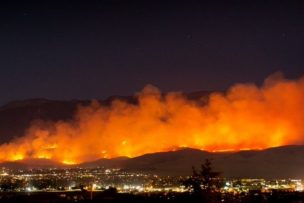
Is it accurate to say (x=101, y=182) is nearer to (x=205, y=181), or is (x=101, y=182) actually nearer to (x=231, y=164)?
(x=231, y=164)

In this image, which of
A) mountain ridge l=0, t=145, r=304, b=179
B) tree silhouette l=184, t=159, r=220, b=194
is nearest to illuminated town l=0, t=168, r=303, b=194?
mountain ridge l=0, t=145, r=304, b=179

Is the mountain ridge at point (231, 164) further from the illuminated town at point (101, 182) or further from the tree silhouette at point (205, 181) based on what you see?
the tree silhouette at point (205, 181)

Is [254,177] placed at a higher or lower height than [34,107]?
lower

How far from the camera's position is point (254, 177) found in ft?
348

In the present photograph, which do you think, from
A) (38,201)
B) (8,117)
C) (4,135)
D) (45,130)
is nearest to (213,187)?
(38,201)

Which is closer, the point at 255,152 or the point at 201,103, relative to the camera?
the point at 255,152

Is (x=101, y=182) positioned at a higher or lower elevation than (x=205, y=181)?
higher

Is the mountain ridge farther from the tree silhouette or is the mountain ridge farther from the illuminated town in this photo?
the tree silhouette

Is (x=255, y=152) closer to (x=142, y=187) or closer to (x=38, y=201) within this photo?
(x=142, y=187)

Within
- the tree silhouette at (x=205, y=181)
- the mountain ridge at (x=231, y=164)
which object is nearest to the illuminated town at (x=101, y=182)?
the mountain ridge at (x=231, y=164)

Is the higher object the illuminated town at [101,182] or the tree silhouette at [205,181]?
the illuminated town at [101,182]

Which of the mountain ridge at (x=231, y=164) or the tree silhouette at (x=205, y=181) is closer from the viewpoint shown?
the tree silhouette at (x=205, y=181)

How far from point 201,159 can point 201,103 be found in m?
28.2

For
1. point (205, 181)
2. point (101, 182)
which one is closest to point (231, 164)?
point (101, 182)
